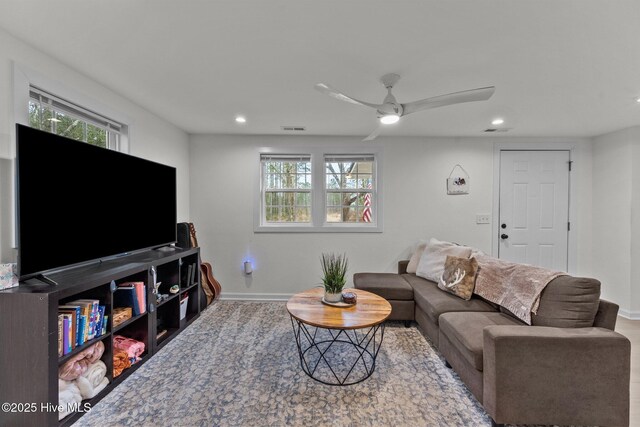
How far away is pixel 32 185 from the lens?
5.04ft

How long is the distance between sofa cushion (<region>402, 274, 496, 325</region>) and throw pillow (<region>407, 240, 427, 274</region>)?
1.55 feet

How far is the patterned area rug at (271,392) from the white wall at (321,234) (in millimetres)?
1294

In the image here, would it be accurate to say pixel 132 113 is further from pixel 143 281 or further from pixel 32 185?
pixel 143 281

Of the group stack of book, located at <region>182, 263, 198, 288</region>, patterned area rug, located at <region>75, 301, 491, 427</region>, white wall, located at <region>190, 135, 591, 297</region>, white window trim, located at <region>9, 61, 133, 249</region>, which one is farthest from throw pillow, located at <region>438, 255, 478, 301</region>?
white window trim, located at <region>9, 61, 133, 249</region>

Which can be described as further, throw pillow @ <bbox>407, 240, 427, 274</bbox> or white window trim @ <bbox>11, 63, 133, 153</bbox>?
throw pillow @ <bbox>407, 240, 427, 274</bbox>

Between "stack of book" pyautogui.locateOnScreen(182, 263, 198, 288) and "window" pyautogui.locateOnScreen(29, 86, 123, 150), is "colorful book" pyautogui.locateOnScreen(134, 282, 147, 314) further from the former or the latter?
"window" pyautogui.locateOnScreen(29, 86, 123, 150)

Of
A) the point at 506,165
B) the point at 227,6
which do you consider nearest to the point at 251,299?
the point at 227,6

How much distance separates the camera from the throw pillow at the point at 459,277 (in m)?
2.52

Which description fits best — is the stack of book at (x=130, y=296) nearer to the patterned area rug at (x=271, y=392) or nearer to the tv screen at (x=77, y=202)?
the tv screen at (x=77, y=202)

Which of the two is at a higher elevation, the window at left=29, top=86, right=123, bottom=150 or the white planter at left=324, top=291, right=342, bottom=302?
the window at left=29, top=86, right=123, bottom=150

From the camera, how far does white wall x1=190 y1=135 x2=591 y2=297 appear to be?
3768 millimetres

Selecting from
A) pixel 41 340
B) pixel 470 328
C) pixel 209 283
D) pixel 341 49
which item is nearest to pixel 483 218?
pixel 470 328

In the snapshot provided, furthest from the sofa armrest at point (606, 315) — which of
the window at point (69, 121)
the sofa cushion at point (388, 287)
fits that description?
the window at point (69, 121)

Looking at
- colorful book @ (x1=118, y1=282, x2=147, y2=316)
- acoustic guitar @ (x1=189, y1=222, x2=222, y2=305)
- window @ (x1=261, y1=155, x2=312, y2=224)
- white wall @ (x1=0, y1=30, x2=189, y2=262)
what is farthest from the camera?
window @ (x1=261, y1=155, x2=312, y2=224)
